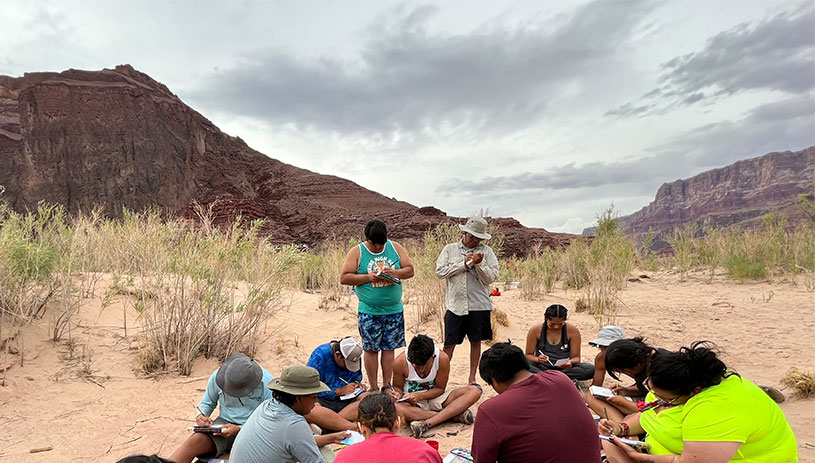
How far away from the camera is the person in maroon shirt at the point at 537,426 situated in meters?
2.10

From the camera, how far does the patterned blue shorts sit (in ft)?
14.0

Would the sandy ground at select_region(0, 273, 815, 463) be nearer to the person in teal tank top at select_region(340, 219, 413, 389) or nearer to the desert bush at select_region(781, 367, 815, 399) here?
the desert bush at select_region(781, 367, 815, 399)

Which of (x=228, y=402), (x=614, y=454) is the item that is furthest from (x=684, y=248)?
(x=228, y=402)

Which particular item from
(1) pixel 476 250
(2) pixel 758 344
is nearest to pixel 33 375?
(1) pixel 476 250

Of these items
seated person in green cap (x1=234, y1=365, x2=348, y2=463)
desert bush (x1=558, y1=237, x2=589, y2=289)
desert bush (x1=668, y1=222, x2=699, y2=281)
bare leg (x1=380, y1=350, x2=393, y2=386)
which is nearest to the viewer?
seated person in green cap (x1=234, y1=365, x2=348, y2=463)

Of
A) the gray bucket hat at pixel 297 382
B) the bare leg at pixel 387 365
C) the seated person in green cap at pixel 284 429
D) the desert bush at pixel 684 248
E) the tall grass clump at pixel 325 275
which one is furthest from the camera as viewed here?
the desert bush at pixel 684 248

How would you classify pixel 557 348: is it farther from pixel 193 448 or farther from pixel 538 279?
pixel 538 279

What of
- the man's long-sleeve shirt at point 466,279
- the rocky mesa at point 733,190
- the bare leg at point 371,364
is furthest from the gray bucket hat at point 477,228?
the rocky mesa at point 733,190

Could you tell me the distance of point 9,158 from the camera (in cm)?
3834

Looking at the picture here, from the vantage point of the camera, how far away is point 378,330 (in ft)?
14.0

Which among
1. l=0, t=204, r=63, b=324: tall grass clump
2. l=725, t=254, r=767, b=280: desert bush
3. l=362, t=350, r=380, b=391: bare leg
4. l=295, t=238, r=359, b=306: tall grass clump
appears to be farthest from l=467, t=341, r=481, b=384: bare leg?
l=725, t=254, r=767, b=280: desert bush

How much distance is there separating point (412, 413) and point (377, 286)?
1.15m

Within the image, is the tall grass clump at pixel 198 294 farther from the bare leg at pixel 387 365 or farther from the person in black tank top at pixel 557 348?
the person in black tank top at pixel 557 348

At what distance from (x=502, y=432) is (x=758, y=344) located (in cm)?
550
